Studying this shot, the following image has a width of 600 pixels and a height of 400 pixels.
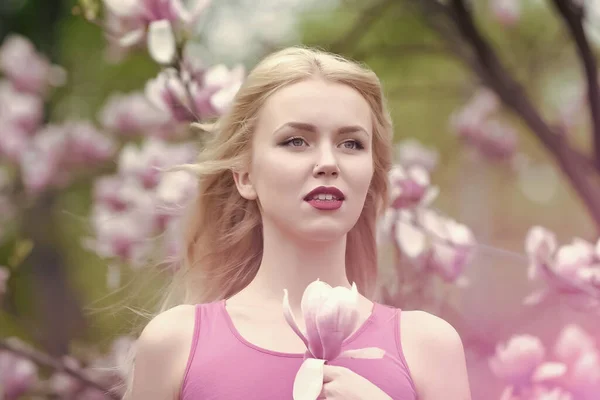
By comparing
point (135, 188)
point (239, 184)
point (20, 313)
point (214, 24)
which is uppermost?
point (239, 184)

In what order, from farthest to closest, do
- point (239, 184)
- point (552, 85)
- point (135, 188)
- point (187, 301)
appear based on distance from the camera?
point (552, 85)
point (135, 188)
point (187, 301)
point (239, 184)

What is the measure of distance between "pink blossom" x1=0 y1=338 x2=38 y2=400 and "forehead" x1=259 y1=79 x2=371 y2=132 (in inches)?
46.7

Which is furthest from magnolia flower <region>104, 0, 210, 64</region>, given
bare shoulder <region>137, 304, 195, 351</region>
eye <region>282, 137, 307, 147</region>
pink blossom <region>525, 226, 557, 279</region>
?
pink blossom <region>525, 226, 557, 279</region>

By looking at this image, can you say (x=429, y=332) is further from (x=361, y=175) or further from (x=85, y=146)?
(x=85, y=146)

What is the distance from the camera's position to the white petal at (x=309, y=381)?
1079mm

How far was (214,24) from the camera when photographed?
234 centimetres

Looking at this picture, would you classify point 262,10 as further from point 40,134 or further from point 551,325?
point 551,325

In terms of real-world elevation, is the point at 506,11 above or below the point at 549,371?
above

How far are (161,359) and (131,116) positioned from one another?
1147 mm

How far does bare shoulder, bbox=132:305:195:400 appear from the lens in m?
1.31

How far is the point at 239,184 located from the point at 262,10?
3.32ft

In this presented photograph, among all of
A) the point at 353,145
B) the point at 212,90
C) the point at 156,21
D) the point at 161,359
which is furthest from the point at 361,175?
the point at 156,21

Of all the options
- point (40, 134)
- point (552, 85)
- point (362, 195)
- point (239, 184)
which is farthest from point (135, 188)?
point (552, 85)

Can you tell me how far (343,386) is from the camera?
1.16 metres
